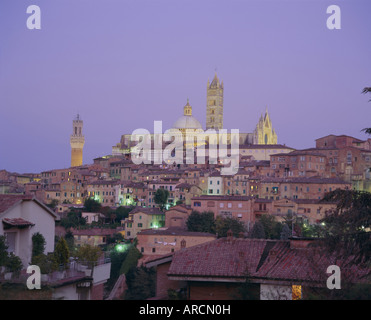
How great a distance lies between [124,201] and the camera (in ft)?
169

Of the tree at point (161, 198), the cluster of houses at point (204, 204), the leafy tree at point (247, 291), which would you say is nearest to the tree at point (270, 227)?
the cluster of houses at point (204, 204)

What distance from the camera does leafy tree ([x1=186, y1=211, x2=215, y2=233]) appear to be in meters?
37.6

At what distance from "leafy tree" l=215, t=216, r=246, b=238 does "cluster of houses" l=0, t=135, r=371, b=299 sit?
1.69 metres

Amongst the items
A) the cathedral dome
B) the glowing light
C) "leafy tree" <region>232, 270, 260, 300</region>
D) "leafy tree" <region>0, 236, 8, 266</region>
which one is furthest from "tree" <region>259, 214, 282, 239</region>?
the cathedral dome

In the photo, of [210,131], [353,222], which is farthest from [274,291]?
[210,131]

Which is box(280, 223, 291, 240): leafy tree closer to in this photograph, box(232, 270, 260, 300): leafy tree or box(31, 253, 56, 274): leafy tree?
box(232, 270, 260, 300): leafy tree

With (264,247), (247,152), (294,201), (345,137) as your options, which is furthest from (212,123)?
(264,247)

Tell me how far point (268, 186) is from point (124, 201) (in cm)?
1123

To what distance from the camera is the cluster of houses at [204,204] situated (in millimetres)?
9031

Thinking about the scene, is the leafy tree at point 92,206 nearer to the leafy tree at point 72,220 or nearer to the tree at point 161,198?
the leafy tree at point 72,220

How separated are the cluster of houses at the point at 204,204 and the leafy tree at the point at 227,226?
169 cm

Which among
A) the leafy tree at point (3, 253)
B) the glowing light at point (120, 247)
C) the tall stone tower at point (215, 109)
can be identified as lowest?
the glowing light at point (120, 247)

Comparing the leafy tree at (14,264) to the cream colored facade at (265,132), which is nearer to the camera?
the leafy tree at (14,264)
